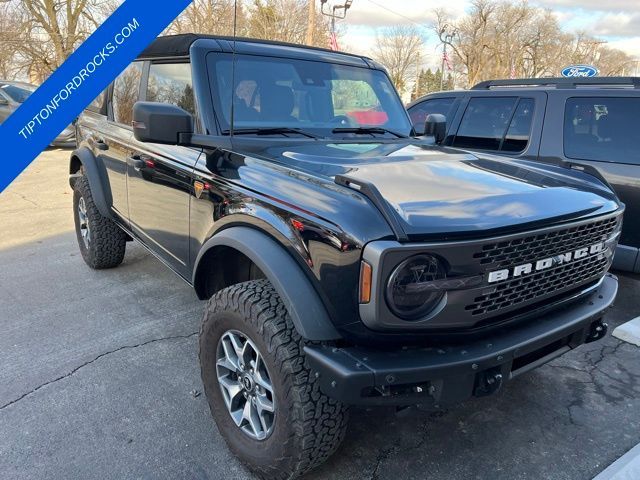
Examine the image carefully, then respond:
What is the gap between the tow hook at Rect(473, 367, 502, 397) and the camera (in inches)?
74.8

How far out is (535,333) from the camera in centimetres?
204

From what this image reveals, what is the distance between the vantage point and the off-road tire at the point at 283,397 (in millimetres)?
1954

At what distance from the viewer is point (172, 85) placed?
322 cm

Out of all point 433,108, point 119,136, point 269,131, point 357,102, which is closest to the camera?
point 269,131

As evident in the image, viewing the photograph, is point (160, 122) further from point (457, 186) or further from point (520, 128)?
point (520, 128)

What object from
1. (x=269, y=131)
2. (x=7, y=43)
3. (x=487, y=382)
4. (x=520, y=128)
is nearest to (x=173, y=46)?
(x=269, y=131)

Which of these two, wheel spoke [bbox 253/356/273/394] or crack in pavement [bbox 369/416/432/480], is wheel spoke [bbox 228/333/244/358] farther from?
crack in pavement [bbox 369/416/432/480]

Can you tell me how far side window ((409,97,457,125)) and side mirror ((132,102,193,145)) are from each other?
352 cm

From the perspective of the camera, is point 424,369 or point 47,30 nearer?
point 424,369

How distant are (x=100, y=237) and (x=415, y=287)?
3657mm

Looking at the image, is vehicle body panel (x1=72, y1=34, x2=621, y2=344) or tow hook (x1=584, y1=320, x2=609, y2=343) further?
tow hook (x1=584, y1=320, x2=609, y2=343)

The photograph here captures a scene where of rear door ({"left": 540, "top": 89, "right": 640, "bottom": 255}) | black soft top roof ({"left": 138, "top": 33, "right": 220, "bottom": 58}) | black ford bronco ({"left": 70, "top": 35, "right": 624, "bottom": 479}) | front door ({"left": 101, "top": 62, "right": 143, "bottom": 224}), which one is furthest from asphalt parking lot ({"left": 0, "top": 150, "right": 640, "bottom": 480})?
black soft top roof ({"left": 138, "top": 33, "right": 220, "bottom": 58})

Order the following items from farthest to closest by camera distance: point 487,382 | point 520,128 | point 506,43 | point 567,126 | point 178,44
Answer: point 506,43 < point 520,128 < point 567,126 < point 178,44 < point 487,382

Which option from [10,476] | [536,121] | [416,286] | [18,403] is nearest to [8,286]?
[18,403]
